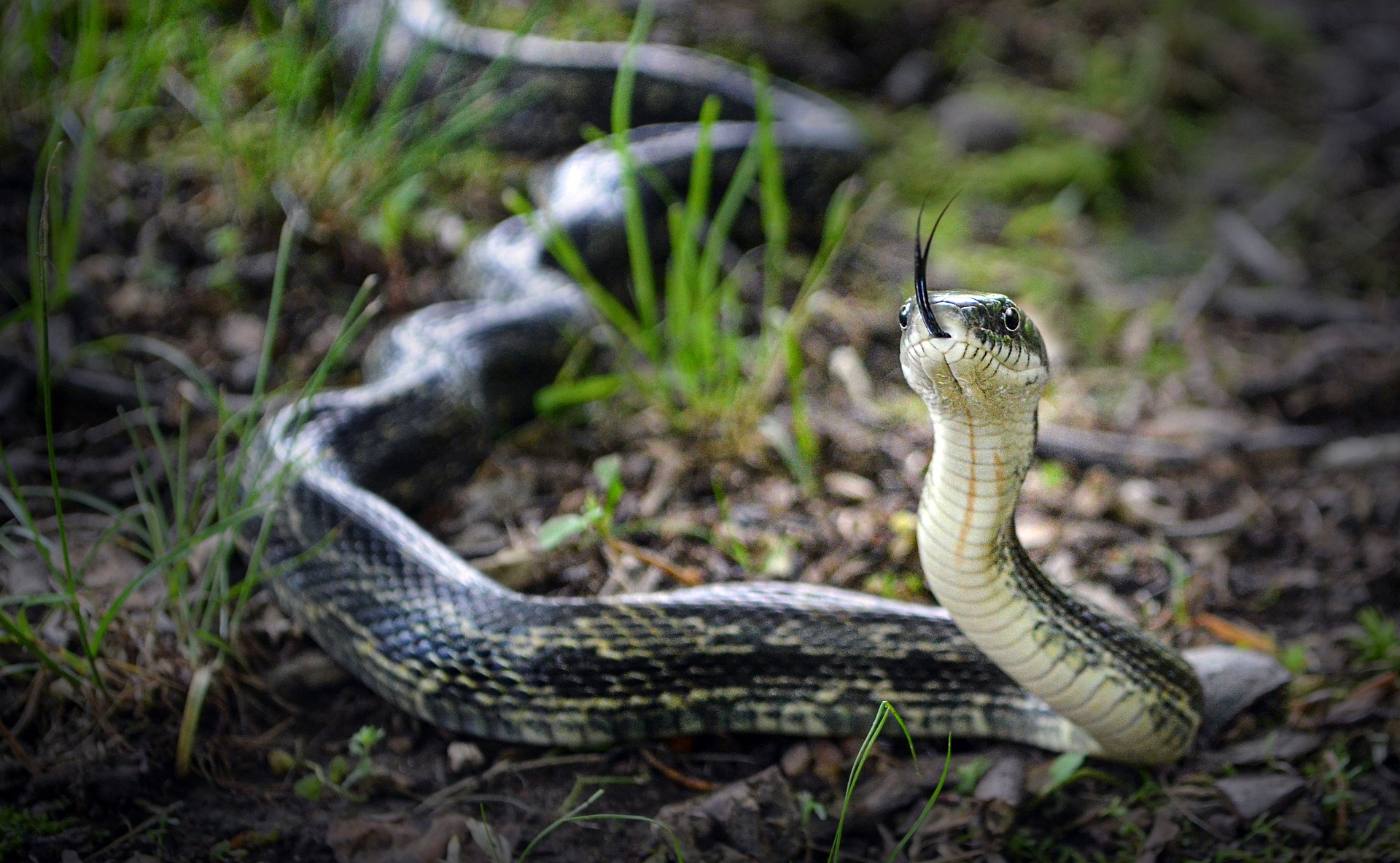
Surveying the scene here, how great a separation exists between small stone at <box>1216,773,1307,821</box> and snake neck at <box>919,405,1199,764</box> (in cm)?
18

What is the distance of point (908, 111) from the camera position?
6.96 metres

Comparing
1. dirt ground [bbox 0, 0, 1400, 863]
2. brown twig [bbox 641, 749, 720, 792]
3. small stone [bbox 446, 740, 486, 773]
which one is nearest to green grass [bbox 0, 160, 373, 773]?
dirt ground [bbox 0, 0, 1400, 863]

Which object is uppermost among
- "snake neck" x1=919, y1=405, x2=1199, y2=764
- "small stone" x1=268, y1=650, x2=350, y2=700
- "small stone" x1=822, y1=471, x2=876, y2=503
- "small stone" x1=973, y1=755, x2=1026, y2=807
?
"snake neck" x1=919, y1=405, x2=1199, y2=764

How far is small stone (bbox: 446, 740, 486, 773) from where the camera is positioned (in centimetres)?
298

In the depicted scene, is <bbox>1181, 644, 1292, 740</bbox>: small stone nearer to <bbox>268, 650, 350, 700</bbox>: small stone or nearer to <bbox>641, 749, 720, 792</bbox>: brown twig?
<bbox>641, 749, 720, 792</bbox>: brown twig

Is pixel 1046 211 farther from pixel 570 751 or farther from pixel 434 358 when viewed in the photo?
pixel 570 751

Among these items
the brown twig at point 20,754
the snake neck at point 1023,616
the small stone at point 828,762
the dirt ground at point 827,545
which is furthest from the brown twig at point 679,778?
the brown twig at point 20,754

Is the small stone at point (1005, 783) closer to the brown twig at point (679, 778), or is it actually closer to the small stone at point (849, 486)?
the brown twig at point (679, 778)

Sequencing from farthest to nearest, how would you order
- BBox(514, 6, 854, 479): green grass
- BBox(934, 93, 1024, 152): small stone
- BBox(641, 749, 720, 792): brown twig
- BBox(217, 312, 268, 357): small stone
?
BBox(934, 93, 1024, 152): small stone
BBox(217, 312, 268, 357): small stone
BBox(514, 6, 854, 479): green grass
BBox(641, 749, 720, 792): brown twig

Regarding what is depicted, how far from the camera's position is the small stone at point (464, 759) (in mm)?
2977

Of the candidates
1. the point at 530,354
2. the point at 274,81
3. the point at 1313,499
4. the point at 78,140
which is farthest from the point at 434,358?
the point at 1313,499

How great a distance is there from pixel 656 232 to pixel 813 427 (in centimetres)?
209

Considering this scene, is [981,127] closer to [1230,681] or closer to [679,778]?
[1230,681]

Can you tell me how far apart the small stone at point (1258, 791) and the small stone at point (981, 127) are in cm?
451
